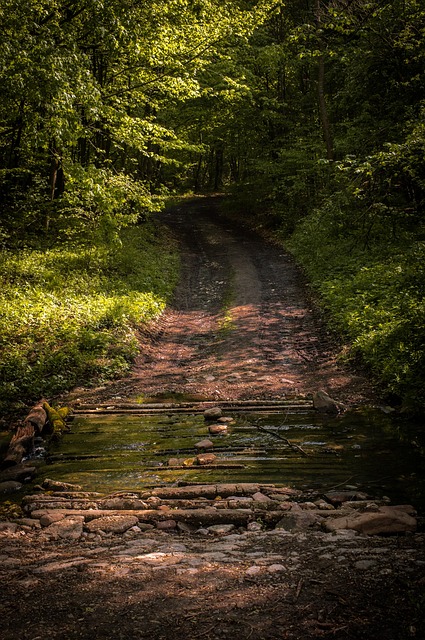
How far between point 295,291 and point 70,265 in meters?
6.82

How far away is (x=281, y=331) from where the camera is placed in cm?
1207

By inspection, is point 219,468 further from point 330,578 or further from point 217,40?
point 217,40

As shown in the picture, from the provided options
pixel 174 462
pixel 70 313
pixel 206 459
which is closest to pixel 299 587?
pixel 206 459

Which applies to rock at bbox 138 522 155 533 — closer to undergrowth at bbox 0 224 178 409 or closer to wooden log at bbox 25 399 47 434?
wooden log at bbox 25 399 47 434

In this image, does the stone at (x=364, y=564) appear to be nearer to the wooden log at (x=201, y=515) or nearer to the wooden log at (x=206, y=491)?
the wooden log at (x=201, y=515)

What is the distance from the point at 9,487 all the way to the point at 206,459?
2.37m

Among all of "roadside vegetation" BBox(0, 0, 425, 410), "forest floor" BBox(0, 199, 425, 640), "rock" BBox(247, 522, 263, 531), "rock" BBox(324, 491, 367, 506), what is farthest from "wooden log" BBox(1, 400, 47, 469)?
"rock" BBox(324, 491, 367, 506)

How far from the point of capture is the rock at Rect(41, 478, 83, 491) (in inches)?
223

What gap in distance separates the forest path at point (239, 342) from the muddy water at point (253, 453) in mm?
1142

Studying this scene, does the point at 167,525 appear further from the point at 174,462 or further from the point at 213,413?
the point at 213,413

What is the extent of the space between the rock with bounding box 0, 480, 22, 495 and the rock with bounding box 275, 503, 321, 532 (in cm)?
320

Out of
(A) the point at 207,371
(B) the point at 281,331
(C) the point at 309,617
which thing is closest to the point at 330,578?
(C) the point at 309,617

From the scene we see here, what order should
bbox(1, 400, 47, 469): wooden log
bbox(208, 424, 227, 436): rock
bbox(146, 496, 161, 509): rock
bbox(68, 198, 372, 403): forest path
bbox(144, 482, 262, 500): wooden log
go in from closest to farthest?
1. bbox(146, 496, 161, 509): rock
2. bbox(144, 482, 262, 500): wooden log
3. bbox(1, 400, 47, 469): wooden log
4. bbox(208, 424, 227, 436): rock
5. bbox(68, 198, 372, 403): forest path

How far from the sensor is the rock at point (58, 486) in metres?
5.66
